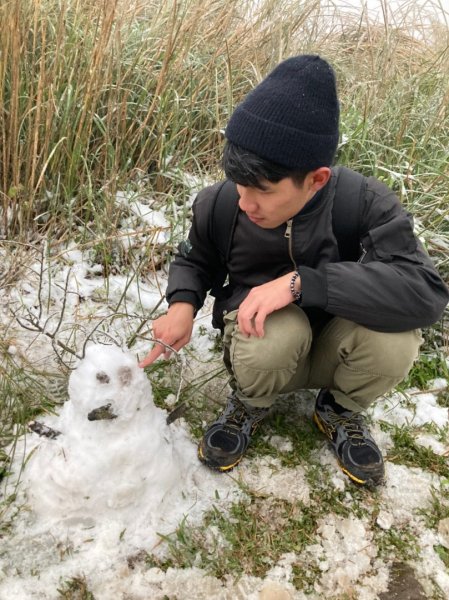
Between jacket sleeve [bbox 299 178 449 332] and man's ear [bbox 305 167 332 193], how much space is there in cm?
19

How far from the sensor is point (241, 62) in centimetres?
302

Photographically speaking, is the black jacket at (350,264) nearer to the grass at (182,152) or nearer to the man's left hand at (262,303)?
the man's left hand at (262,303)

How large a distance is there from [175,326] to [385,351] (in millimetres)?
622

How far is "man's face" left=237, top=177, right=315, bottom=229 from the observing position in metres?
1.26

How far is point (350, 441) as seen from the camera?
1657 millimetres

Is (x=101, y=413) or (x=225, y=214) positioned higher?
→ (x=225, y=214)

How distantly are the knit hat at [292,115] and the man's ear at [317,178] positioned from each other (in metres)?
0.05

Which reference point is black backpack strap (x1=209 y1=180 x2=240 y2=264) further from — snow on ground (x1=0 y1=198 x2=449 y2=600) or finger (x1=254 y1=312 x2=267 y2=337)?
snow on ground (x1=0 y1=198 x2=449 y2=600)

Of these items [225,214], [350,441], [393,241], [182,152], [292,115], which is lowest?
[350,441]

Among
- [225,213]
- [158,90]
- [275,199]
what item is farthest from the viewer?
[158,90]

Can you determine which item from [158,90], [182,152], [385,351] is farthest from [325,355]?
[182,152]

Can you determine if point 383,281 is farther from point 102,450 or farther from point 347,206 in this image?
point 102,450

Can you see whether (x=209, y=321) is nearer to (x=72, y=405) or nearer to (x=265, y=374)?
(x=265, y=374)

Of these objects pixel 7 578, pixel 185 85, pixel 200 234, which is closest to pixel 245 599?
pixel 7 578
